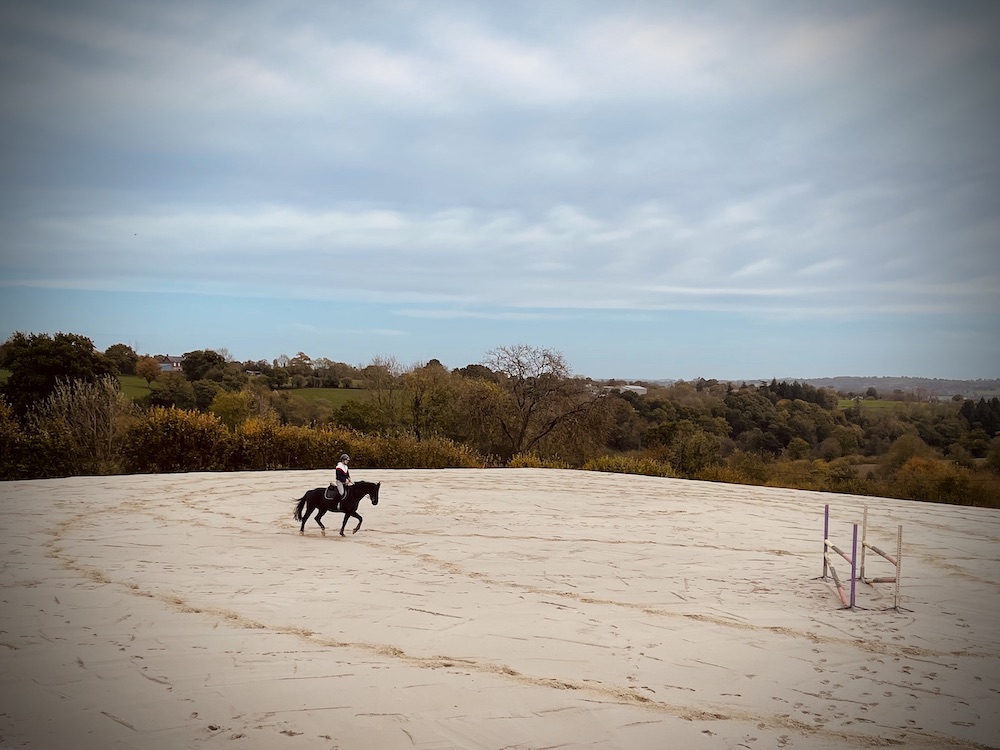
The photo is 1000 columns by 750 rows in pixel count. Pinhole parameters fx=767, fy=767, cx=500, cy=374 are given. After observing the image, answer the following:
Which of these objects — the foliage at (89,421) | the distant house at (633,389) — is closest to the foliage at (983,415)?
the distant house at (633,389)

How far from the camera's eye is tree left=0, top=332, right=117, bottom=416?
20.0 metres

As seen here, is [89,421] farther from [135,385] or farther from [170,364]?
[170,364]

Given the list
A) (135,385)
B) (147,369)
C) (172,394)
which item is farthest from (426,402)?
(147,369)

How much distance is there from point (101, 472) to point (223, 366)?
57.3ft

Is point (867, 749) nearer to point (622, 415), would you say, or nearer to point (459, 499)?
point (459, 499)

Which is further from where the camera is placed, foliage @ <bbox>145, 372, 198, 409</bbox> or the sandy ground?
foliage @ <bbox>145, 372, 198, 409</bbox>

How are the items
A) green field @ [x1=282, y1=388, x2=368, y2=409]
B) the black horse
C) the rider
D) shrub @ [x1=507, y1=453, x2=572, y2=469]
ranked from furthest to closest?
1. green field @ [x1=282, y1=388, x2=368, y2=409]
2. shrub @ [x1=507, y1=453, x2=572, y2=469]
3. the black horse
4. the rider

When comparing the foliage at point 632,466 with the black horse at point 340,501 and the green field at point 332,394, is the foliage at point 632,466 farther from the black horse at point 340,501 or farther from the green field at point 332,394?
the green field at point 332,394

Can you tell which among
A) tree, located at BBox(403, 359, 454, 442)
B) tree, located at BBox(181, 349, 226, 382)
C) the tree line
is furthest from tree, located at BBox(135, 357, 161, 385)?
tree, located at BBox(403, 359, 454, 442)

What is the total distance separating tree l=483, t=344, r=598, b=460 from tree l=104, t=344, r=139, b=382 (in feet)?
40.0

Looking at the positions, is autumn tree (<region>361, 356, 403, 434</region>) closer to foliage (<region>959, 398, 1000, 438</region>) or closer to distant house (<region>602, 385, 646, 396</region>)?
distant house (<region>602, 385, 646, 396</region>)

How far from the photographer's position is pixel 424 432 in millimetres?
28203

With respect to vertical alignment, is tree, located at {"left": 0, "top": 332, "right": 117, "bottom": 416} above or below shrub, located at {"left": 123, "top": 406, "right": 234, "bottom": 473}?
above

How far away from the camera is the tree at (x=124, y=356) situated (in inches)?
975
